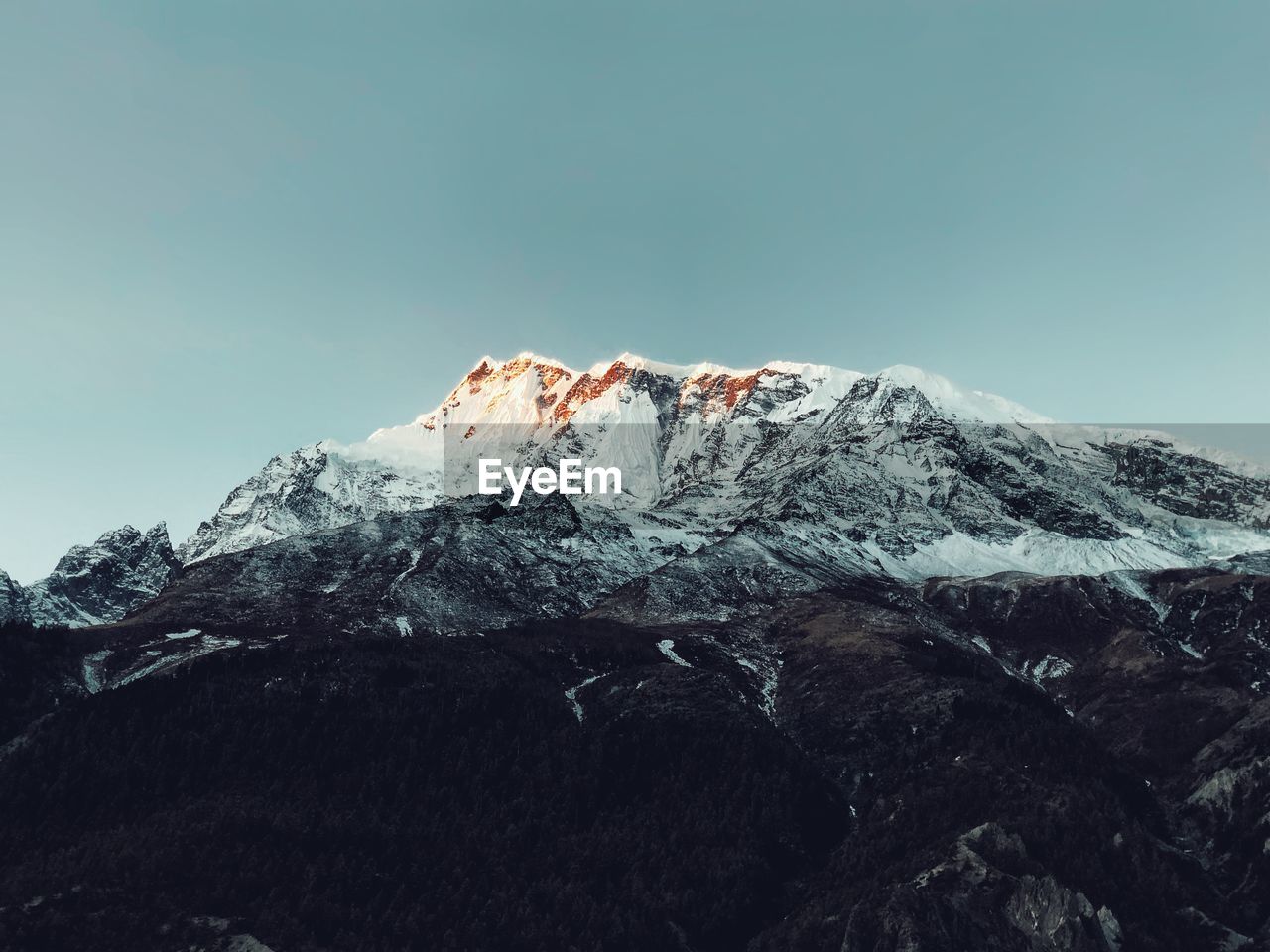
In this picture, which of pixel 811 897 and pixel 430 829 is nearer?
pixel 811 897

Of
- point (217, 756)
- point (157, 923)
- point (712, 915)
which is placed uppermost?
point (217, 756)

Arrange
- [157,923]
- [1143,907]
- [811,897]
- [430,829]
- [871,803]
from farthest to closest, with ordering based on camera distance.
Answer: [871,803]
[430,829]
[811,897]
[1143,907]
[157,923]

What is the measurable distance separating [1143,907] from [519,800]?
358 ft

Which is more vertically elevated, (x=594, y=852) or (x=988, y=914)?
(x=594, y=852)

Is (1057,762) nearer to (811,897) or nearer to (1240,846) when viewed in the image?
(1240,846)

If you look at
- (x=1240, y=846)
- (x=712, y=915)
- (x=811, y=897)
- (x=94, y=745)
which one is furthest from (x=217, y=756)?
(x=1240, y=846)

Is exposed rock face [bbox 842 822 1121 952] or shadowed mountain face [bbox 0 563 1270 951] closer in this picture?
exposed rock face [bbox 842 822 1121 952]

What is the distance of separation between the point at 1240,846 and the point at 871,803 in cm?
6375

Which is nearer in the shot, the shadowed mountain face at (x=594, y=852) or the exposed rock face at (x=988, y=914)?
the exposed rock face at (x=988, y=914)

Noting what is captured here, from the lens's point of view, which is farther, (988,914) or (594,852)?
(594,852)

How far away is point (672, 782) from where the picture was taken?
200 metres

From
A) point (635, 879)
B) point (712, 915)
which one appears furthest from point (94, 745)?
point (712, 915)

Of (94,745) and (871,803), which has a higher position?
(94,745)

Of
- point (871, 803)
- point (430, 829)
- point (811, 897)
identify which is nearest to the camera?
point (811, 897)
